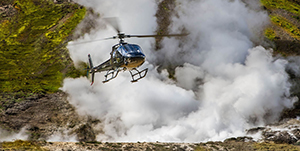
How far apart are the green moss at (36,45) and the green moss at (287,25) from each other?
55.6 meters

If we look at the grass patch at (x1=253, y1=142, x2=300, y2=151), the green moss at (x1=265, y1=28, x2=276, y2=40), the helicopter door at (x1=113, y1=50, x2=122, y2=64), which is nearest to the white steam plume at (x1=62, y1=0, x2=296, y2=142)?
the green moss at (x1=265, y1=28, x2=276, y2=40)

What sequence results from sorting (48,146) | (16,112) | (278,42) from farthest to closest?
(278,42) → (16,112) → (48,146)

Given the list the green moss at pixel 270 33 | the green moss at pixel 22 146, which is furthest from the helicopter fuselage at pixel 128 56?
the green moss at pixel 270 33

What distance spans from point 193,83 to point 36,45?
44363 millimetres

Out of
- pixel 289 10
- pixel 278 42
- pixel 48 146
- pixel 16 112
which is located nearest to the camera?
pixel 48 146

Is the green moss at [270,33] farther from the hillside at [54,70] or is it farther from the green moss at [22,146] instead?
the green moss at [22,146]

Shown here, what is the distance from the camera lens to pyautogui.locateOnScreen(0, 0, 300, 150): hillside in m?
59.1

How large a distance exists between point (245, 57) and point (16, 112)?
6034 cm

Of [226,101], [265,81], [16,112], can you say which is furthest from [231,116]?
[16,112]

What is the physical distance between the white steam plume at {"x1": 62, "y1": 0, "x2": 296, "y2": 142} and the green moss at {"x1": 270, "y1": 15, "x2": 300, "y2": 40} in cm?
324

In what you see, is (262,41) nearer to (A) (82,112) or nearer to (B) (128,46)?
(A) (82,112)

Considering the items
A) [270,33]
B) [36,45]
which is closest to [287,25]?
[270,33]

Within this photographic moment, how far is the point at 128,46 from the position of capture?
38656mm

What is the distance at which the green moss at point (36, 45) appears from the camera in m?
78.2
